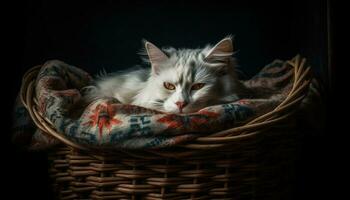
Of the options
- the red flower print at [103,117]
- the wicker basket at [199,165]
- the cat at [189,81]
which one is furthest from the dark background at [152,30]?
the red flower print at [103,117]

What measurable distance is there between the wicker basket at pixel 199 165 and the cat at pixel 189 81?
18cm

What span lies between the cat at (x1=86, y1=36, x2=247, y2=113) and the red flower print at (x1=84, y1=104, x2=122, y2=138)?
0.18 meters

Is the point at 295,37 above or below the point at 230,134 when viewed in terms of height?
above

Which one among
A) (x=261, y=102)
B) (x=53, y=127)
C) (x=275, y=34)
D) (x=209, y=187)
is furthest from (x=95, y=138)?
(x=275, y=34)

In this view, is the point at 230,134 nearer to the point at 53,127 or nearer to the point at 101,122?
the point at 101,122

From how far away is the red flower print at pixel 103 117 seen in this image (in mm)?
970

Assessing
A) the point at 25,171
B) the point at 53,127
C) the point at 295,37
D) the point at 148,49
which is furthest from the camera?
the point at 295,37

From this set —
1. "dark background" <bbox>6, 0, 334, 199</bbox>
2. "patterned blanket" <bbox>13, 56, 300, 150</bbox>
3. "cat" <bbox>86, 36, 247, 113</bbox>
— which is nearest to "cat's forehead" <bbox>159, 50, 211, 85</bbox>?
"cat" <bbox>86, 36, 247, 113</bbox>

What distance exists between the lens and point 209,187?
981 millimetres

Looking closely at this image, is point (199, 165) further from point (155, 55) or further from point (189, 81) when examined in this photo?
point (155, 55)

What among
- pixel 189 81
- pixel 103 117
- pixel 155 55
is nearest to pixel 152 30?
pixel 155 55

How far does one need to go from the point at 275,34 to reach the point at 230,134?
3.01ft

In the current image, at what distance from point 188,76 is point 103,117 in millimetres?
303

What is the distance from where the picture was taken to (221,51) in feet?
3.88
